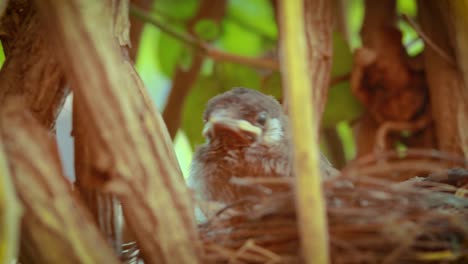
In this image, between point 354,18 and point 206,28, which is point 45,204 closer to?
point 206,28

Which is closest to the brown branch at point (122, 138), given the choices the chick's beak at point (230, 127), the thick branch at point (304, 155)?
the thick branch at point (304, 155)

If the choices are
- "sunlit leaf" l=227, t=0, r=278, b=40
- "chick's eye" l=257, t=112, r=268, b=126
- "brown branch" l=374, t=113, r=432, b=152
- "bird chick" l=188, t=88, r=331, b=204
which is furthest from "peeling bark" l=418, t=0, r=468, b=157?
"sunlit leaf" l=227, t=0, r=278, b=40

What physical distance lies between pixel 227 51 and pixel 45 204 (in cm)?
113

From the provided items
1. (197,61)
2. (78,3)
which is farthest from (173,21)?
(78,3)

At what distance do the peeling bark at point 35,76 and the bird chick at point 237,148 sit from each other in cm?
33

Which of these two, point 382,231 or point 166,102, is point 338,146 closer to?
point 166,102

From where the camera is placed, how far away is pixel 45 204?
0.95m

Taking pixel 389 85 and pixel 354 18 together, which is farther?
pixel 354 18

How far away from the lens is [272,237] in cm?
106

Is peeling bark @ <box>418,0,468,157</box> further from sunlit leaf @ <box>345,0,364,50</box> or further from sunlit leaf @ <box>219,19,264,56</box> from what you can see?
sunlit leaf @ <box>219,19,264,56</box>

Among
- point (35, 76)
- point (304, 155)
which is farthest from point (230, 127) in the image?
point (304, 155)

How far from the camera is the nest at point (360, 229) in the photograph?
1.00 metres

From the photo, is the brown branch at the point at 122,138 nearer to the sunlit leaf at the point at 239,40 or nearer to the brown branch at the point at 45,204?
the brown branch at the point at 45,204

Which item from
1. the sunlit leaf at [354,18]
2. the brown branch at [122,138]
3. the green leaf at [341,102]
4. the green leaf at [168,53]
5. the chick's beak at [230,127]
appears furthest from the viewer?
the sunlit leaf at [354,18]
